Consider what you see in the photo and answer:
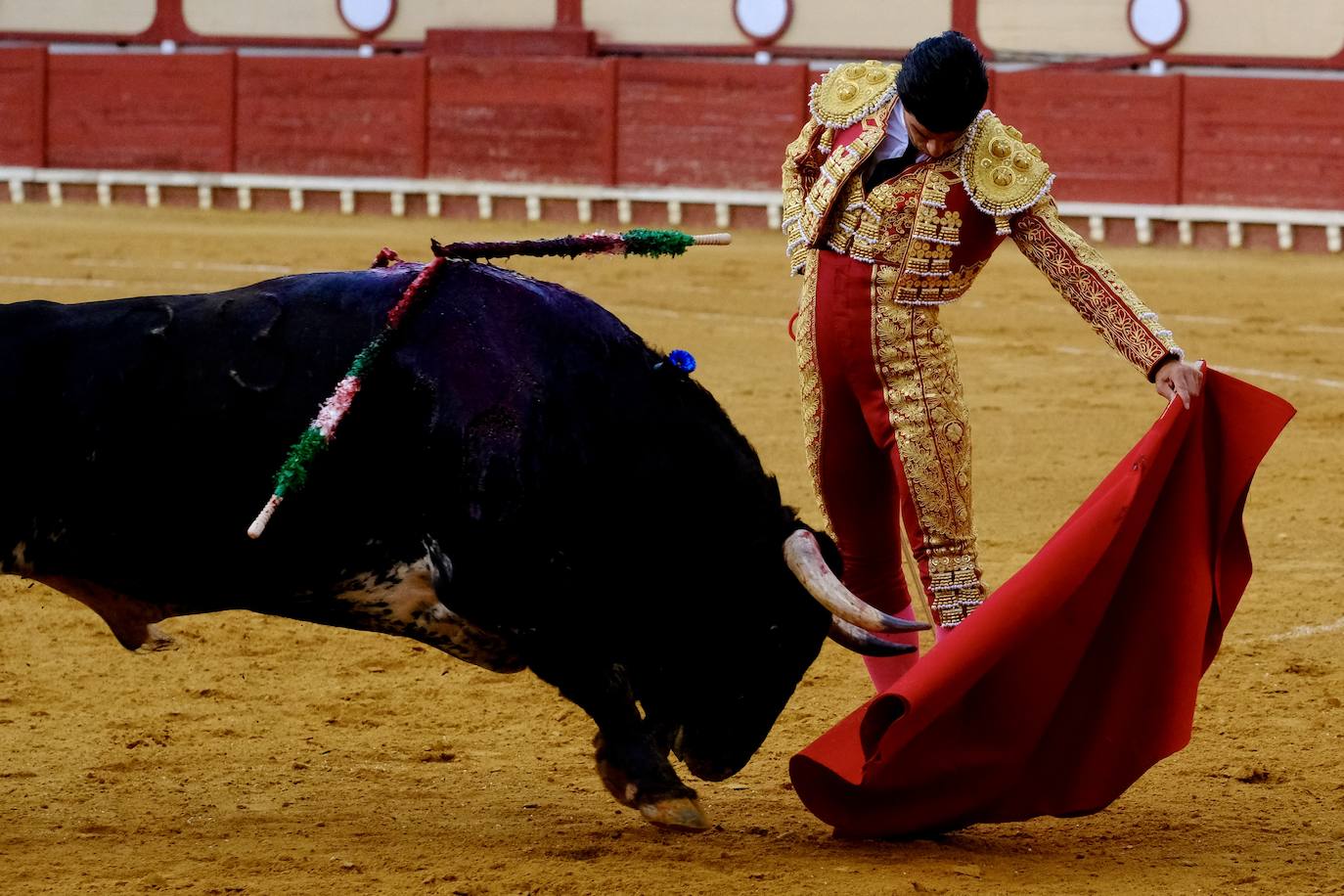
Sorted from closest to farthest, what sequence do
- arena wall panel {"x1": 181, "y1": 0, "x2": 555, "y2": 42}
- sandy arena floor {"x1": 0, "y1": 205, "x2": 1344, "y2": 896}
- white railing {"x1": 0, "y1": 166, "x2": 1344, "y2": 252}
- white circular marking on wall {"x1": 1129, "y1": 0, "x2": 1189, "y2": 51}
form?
sandy arena floor {"x1": 0, "y1": 205, "x2": 1344, "y2": 896}
white railing {"x1": 0, "y1": 166, "x2": 1344, "y2": 252}
white circular marking on wall {"x1": 1129, "y1": 0, "x2": 1189, "y2": 51}
arena wall panel {"x1": 181, "y1": 0, "x2": 555, "y2": 42}

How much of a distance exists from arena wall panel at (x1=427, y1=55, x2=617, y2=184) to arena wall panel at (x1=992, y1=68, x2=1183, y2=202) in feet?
9.24

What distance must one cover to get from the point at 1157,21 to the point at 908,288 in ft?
34.4

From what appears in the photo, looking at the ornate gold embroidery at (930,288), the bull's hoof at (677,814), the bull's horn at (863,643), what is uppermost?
the ornate gold embroidery at (930,288)

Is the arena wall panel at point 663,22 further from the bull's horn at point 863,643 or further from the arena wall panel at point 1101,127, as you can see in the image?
the bull's horn at point 863,643

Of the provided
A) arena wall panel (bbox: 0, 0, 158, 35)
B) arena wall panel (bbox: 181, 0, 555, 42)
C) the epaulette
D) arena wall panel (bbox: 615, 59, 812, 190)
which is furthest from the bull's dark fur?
arena wall panel (bbox: 0, 0, 158, 35)

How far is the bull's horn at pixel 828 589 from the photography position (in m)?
2.77

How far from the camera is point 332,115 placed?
546 inches

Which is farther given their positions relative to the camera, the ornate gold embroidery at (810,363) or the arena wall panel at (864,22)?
the arena wall panel at (864,22)

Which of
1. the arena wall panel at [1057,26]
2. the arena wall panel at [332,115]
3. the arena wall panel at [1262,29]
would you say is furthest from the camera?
the arena wall panel at [332,115]

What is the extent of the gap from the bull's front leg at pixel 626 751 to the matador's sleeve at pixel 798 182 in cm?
72

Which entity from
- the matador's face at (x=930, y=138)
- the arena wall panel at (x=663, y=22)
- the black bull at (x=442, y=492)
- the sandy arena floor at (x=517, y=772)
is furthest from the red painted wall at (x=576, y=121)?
the black bull at (x=442, y=492)

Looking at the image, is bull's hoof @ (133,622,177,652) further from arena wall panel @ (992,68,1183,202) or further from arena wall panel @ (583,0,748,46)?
arena wall panel @ (583,0,748,46)

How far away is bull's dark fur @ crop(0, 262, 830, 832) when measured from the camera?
278 centimetres

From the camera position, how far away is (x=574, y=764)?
335 cm
